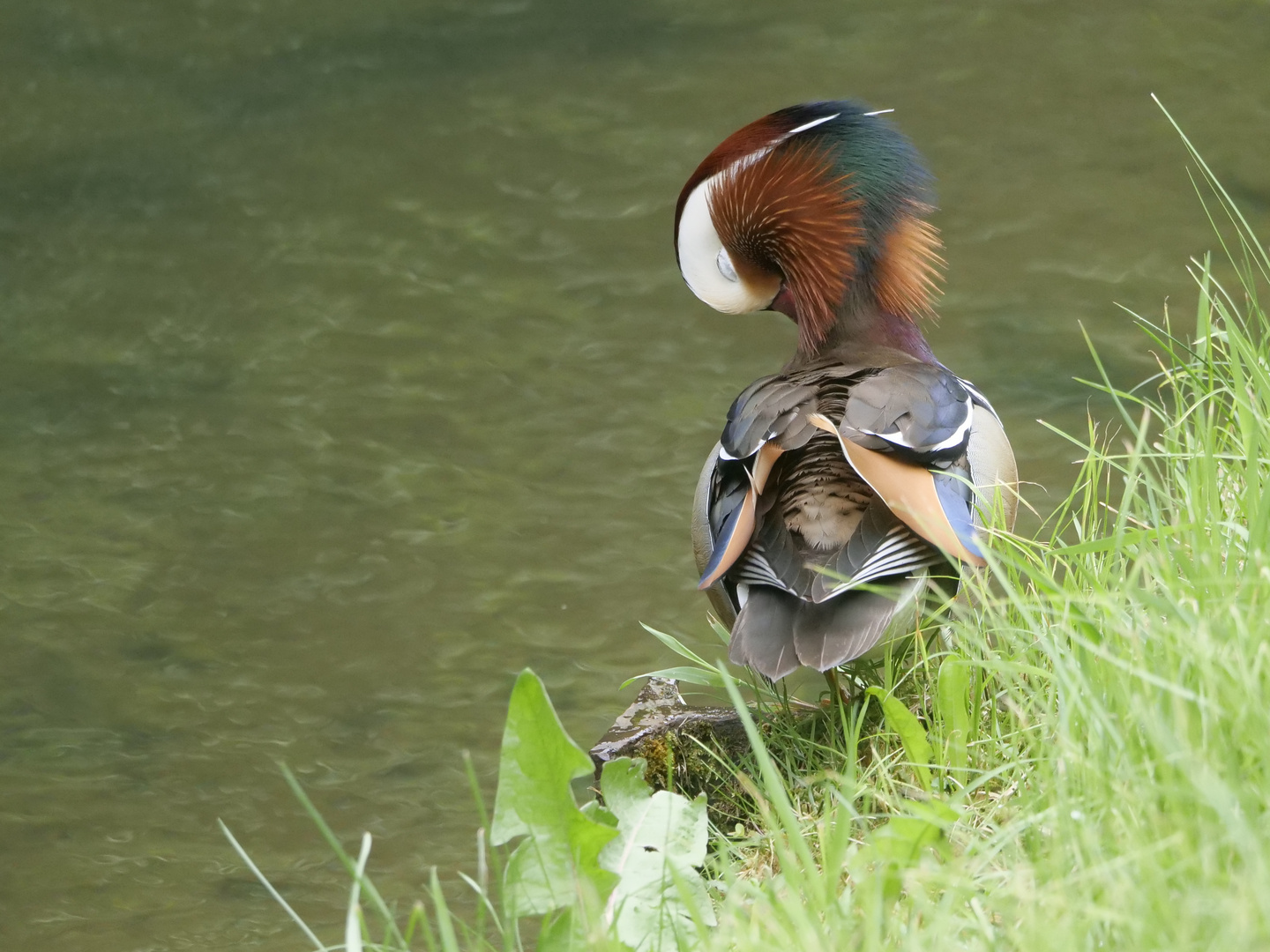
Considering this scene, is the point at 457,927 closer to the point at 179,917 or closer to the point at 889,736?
the point at 179,917

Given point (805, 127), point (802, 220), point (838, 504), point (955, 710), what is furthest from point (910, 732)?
point (805, 127)

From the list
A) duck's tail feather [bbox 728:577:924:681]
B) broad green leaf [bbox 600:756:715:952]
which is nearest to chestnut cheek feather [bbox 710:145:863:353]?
duck's tail feather [bbox 728:577:924:681]

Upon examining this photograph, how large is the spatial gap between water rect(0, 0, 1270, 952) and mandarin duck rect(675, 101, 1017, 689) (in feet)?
4.96

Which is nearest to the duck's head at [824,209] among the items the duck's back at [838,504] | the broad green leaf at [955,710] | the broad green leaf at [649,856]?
→ the duck's back at [838,504]

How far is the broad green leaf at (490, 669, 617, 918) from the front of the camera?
2.00 metres

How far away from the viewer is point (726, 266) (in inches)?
130

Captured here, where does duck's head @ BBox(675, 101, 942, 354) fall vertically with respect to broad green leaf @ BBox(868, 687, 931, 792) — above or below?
above

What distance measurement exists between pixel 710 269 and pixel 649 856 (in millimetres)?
1537

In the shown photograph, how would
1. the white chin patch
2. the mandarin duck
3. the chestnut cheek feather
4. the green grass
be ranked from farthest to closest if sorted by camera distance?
the white chin patch
the chestnut cheek feather
the mandarin duck
the green grass

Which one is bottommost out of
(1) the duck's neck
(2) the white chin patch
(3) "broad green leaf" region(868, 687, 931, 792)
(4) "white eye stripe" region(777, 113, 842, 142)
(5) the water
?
(5) the water

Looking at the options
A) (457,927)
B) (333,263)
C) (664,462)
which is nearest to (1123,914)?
(457,927)

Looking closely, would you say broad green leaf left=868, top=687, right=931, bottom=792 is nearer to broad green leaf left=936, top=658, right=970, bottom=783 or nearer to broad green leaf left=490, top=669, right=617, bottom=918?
broad green leaf left=936, top=658, right=970, bottom=783

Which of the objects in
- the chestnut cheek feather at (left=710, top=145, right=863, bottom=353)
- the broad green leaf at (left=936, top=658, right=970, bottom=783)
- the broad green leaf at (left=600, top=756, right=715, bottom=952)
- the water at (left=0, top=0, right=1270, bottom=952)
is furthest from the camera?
the water at (left=0, top=0, right=1270, bottom=952)

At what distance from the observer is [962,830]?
2.00 metres
